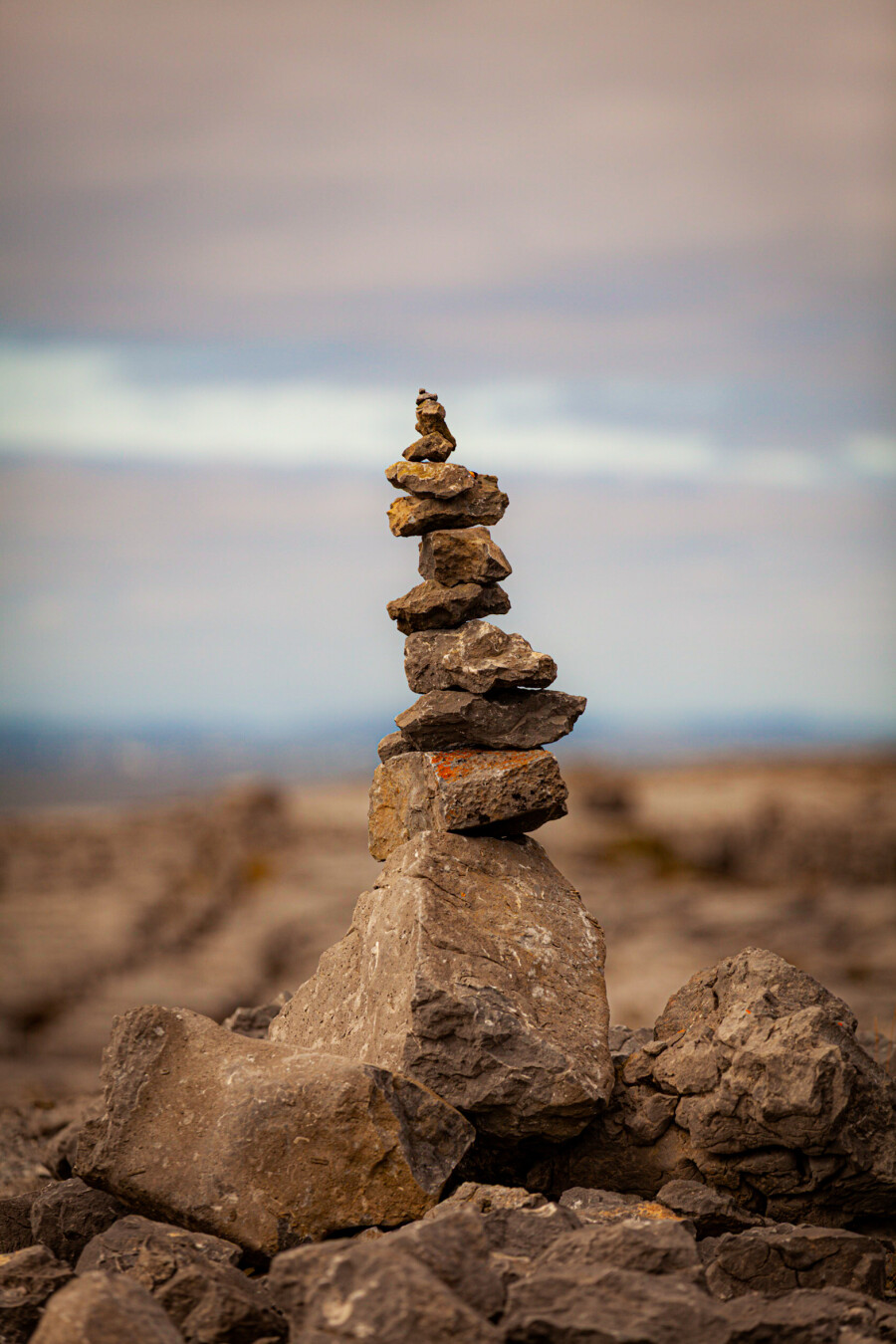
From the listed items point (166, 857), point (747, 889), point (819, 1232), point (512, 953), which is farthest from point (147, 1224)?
point (166, 857)

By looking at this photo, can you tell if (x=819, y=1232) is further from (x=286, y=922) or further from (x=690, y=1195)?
(x=286, y=922)

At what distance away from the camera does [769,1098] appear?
8.30 meters

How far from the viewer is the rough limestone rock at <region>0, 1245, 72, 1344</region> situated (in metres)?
6.43

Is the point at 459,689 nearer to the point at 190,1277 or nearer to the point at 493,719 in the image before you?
the point at 493,719

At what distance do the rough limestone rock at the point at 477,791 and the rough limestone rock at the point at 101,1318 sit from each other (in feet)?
16.2

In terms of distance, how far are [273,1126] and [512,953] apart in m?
2.42

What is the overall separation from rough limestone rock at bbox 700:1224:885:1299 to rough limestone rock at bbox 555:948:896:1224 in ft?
2.91

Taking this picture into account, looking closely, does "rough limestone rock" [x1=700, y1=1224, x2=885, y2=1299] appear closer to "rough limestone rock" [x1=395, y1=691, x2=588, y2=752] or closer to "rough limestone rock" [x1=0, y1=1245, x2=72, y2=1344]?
"rough limestone rock" [x1=0, y1=1245, x2=72, y2=1344]

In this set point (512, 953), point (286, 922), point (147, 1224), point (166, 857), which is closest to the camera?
point (147, 1224)

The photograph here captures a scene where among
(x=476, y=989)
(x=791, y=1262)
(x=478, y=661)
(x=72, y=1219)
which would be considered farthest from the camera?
(x=478, y=661)

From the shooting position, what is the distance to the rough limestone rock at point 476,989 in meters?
8.55

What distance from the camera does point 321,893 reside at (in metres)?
27.8

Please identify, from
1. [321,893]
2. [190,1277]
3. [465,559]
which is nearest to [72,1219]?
[190,1277]

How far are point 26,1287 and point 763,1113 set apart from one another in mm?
4864
